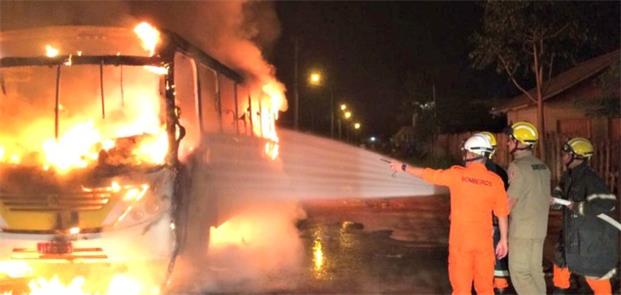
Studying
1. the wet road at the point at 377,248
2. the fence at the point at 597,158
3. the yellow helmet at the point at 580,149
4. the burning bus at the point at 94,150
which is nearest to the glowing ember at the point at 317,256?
the wet road at the point at 377,248

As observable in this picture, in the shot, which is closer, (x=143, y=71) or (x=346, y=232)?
(x=143, y=71)

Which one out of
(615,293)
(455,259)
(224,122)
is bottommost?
(615,293)

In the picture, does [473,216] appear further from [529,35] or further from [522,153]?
[529,35]

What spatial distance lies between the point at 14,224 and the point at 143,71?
73.1 inches

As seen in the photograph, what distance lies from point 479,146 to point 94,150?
3522 millimetres

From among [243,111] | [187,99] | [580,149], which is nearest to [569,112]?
[243,111]

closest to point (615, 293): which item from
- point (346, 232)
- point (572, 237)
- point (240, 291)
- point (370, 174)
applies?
point (572, 237)

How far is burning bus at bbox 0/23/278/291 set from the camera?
6.16 m

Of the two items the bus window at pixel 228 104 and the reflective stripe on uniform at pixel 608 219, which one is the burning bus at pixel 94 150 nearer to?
the bus window at pixel 228 104

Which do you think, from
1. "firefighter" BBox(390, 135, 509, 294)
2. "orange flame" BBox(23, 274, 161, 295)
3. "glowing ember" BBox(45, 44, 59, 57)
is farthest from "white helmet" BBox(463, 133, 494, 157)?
"glowing ember" BBox(45, 44, 59, 57)

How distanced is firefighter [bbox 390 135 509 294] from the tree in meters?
11.5

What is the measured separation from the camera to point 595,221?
571cm

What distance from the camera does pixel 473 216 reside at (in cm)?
539

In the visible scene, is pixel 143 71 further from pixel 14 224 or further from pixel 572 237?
pixel 572 237
